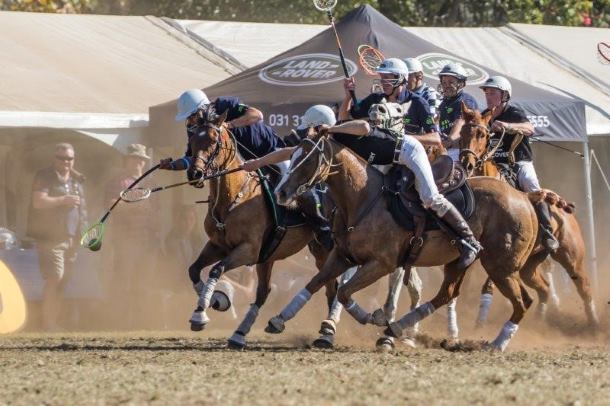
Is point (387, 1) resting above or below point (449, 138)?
above

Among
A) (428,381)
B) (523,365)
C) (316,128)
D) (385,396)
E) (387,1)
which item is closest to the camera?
(385,396)

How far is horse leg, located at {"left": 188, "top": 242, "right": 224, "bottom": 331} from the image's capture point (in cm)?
1171

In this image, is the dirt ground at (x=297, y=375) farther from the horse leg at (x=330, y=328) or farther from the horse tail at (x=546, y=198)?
the horse tail at (x=546, y=198)

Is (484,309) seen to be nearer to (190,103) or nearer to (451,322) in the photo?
(451,322)

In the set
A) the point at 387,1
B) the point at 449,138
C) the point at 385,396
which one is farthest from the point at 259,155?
the point at 387,1

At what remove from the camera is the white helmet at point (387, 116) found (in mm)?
11328

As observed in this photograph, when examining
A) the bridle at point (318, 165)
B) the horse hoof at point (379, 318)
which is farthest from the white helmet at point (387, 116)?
the horse hoof at point (379, 318)

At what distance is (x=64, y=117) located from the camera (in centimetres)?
1588

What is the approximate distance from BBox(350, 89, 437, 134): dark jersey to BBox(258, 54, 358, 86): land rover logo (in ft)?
9.84

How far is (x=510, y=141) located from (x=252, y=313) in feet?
10.4

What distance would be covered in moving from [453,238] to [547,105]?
5088 millimetres

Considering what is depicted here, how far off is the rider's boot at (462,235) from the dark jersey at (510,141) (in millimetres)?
1911

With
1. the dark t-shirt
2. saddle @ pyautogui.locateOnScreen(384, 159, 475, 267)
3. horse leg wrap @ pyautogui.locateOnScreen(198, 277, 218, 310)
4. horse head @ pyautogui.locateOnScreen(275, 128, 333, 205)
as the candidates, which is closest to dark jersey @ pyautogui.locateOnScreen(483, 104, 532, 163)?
saddle @ pyautogui.locateOnScreen(384, 159, 475, 267)

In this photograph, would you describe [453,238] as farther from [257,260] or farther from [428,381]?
[428,381]
